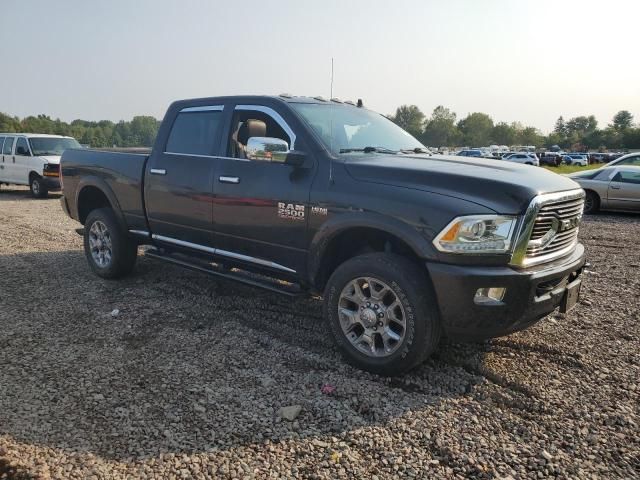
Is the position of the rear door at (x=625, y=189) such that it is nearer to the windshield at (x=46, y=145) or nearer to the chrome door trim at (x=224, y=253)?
the chrome door trim at (x=224, y=253)

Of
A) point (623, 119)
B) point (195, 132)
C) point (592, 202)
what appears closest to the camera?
point (195, 132)

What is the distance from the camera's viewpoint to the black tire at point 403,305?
11.0 feet

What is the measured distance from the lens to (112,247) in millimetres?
5883

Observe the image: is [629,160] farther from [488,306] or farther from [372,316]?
[372,316]

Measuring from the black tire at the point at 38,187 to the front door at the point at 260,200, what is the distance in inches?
478

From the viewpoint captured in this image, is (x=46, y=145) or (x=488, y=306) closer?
(x=488, y=306)

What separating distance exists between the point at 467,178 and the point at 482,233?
0.40 metres

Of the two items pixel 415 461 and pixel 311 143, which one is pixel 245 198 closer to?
pixel 311 143

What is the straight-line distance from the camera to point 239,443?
285 centimetres

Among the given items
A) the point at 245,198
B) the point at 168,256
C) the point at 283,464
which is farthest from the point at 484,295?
the point at 168,256

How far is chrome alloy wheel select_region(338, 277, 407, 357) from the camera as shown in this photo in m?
3.53

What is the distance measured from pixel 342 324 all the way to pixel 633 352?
7.85ft

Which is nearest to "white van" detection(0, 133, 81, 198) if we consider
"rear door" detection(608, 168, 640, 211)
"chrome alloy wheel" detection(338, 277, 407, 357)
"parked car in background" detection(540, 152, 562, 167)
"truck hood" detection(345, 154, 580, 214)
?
"truck hood" detection(345, 154, 580, 214)

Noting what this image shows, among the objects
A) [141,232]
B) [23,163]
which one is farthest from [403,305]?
[23,163]
